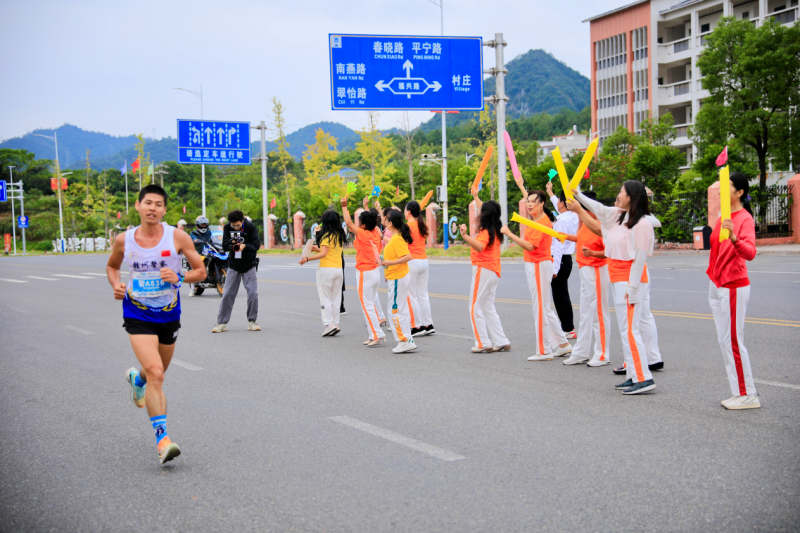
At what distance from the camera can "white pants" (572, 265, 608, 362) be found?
7.56 m

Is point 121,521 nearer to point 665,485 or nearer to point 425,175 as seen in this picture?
point 665,485

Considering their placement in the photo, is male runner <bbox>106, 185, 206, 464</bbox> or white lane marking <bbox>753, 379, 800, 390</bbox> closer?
male runner <bbox>106, 185, 206, 464</bbox>

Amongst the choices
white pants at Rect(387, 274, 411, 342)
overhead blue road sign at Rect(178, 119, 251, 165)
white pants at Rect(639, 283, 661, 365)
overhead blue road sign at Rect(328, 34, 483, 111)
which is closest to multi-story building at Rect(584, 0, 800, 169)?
overhead blue road sign at Rect(178, 119, 251, 165)

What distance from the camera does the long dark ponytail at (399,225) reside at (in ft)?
30.0

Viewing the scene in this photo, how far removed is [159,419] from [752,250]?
4.41 meters

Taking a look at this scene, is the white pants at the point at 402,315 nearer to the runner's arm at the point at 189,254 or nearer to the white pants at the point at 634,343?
the white pants at the point at 634,343

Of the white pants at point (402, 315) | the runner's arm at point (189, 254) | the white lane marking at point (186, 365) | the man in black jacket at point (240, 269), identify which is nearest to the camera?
the runner's arm at point (189, 254)

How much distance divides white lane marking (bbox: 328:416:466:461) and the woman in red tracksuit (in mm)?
2441

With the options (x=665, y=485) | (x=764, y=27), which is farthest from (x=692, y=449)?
(x=764, y=27)

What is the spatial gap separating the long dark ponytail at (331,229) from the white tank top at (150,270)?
518cm

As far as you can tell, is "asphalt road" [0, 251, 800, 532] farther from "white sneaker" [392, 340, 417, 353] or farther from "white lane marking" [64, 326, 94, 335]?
"white lane marking" [64, 326, 94, 335]

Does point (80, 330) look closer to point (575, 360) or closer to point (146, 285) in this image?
point (146, 285)

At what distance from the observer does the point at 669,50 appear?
60375mm

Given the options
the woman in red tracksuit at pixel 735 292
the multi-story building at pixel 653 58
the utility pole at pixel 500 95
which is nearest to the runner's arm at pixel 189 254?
the woman in red tracksuit at pixel 735 292
